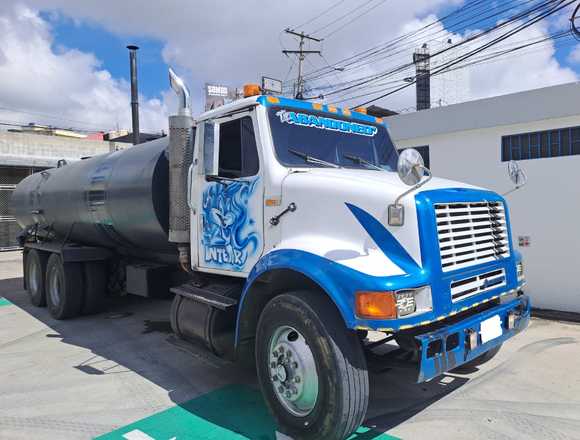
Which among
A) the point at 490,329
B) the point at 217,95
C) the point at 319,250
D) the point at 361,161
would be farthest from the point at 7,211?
the point at 490,329

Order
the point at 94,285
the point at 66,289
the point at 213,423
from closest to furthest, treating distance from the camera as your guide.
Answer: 1. the point at 213,423
2. the point at 66,289
3. the point at 94,285

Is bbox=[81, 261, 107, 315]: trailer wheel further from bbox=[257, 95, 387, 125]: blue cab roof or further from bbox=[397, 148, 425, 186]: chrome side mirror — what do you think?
bbox=[397, 148, 425, 186]: chrome side mirror

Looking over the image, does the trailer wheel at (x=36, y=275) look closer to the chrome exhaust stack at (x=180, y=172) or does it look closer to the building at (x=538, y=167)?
the chrome exhaust stack at (x=180, y=172)

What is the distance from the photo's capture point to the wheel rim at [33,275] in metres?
9.00

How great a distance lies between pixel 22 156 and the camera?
1961 cm

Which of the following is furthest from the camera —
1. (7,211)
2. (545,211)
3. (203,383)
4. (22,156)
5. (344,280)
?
(22,156)

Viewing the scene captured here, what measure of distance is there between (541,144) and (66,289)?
8008mm

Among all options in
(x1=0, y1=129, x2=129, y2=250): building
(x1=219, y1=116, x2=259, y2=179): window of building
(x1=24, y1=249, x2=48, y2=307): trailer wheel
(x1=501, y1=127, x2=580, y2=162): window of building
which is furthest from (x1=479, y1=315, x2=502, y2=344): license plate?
(x1=0, y1=129, x2=129, y2=250): building

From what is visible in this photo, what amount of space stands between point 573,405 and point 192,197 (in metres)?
4.04

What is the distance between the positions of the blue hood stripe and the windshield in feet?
3.13

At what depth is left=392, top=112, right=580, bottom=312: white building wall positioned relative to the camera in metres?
7.58

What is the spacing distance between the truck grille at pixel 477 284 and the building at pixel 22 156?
19292mm

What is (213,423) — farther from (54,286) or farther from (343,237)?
(54,286)

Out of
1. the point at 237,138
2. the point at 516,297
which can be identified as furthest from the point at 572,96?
the point at 237,138
